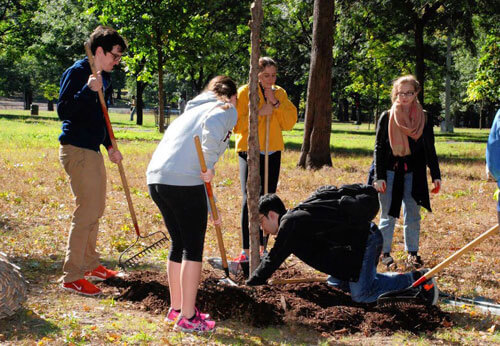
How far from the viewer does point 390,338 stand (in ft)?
14.3

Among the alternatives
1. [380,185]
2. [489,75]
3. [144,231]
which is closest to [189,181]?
[380,185]

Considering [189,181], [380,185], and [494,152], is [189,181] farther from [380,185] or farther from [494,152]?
[380,185]

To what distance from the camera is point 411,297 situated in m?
4.85

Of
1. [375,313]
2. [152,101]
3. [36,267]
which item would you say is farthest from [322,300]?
[152,101]

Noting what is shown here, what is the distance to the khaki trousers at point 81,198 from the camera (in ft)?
16.5

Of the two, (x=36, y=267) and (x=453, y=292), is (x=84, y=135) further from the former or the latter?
(x=453, y=292)

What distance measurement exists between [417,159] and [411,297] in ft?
6.27

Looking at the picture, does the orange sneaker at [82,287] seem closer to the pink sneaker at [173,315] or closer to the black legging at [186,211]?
the pink sneaker at [173,315]

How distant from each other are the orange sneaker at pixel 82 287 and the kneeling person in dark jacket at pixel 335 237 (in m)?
1.49

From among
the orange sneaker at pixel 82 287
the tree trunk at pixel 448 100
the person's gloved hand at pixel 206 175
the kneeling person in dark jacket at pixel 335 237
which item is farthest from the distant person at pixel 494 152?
the tree trunk at pixel 448 100

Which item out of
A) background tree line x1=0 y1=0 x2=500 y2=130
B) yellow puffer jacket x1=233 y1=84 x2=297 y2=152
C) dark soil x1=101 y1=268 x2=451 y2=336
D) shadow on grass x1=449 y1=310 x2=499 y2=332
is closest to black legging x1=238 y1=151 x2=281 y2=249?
yellow puffer jacket x1=233 y1=84 x2=297 y2=152

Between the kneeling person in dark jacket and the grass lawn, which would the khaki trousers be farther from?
the kneeling person in dark jacket

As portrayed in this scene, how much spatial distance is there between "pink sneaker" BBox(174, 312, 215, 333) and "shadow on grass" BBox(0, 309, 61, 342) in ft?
2.96

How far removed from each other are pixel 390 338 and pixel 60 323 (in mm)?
2514
